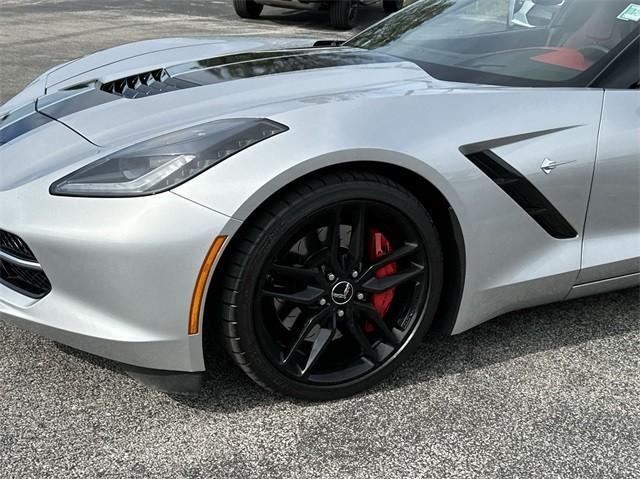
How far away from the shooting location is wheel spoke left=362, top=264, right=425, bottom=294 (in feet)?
7.41

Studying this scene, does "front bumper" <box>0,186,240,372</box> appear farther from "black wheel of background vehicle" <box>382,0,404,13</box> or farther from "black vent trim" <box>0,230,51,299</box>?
"black wheel of background vehicle" <box>382,0,404,13</box>

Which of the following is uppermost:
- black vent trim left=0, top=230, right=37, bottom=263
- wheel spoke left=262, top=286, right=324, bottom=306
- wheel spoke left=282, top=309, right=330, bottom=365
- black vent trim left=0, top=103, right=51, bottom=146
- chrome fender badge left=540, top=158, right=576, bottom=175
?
black vent trim left=0, top=103, right=51, bottom=146

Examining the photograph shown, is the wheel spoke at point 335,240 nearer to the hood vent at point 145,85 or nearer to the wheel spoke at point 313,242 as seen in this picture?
the wheel spoke at point 313,242

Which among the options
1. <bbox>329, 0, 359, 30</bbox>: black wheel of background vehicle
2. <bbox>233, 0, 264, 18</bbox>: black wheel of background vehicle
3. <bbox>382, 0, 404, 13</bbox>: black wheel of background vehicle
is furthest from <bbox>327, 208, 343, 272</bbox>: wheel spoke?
<bbox>382, 0, 404, 13</bbox>: black wheel of background vehicle

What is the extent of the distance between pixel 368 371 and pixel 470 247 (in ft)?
1.66

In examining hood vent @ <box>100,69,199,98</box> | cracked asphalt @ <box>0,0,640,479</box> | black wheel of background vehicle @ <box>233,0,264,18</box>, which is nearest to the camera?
cracked asphalt @ <box>0,0,640,479</box>

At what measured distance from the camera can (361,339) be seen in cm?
229

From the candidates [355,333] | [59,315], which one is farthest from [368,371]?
[59,315]

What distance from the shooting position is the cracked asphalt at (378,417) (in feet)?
6.57

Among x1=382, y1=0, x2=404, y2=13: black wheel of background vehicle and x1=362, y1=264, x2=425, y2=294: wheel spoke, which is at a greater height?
x1=362, y1=264, x2=425, y2=294: wheel spoke

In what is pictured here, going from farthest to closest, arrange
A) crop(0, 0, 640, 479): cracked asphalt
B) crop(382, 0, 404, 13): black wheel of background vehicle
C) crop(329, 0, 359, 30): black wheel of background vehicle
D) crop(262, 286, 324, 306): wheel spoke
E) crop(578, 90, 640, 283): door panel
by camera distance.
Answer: crop(382, 0, 404, 13): black wheel of background vehicle, crop(329, 0, 359, 30): black wheel of background vehicle, crop(578, 90, 640, 283): door panel, crop(262, 286, 324, 306): wheel spoke, crop(0, 0, 640, 479): cracked asphalt

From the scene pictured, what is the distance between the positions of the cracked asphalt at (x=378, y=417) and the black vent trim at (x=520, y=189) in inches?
20.8

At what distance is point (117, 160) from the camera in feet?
6.72

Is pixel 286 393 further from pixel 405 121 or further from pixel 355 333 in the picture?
pixel 405 121
